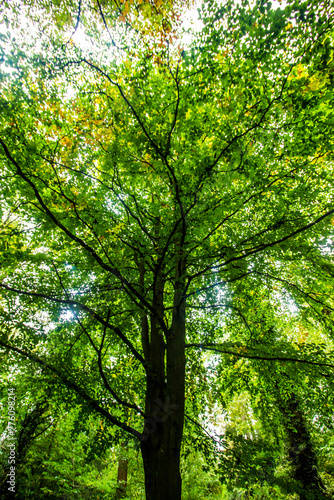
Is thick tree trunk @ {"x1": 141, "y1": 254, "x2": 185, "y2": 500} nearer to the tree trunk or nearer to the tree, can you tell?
the tree

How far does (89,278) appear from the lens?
17.4 ft

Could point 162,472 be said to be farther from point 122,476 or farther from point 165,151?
point 122,476

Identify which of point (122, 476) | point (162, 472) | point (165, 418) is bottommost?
point (122, 476)

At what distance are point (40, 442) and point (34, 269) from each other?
5711 mm

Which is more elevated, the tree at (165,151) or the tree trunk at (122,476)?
the tree at (165,151)

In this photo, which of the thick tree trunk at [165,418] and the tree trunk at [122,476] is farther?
the tree trunk at [122,476]

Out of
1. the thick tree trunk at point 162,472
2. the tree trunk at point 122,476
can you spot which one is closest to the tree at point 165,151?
the thick tree trunk at point 162,472

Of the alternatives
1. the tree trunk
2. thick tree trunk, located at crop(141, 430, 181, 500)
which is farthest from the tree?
the tree trunk

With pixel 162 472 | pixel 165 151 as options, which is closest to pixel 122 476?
pixel 162 472

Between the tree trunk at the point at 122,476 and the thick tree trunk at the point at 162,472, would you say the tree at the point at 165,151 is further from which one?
the tree trunk at the point at 122,476

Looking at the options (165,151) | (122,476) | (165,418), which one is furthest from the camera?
(122,476)

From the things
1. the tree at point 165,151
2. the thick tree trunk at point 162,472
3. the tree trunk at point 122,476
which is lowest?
the tree trunk at point 122,476

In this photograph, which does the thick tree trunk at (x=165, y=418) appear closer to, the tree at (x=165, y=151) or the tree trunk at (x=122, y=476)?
the tree at (x=165, y=151)

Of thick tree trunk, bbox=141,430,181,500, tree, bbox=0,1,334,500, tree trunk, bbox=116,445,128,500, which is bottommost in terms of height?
tree trunk, bbox=116,445,128,500
